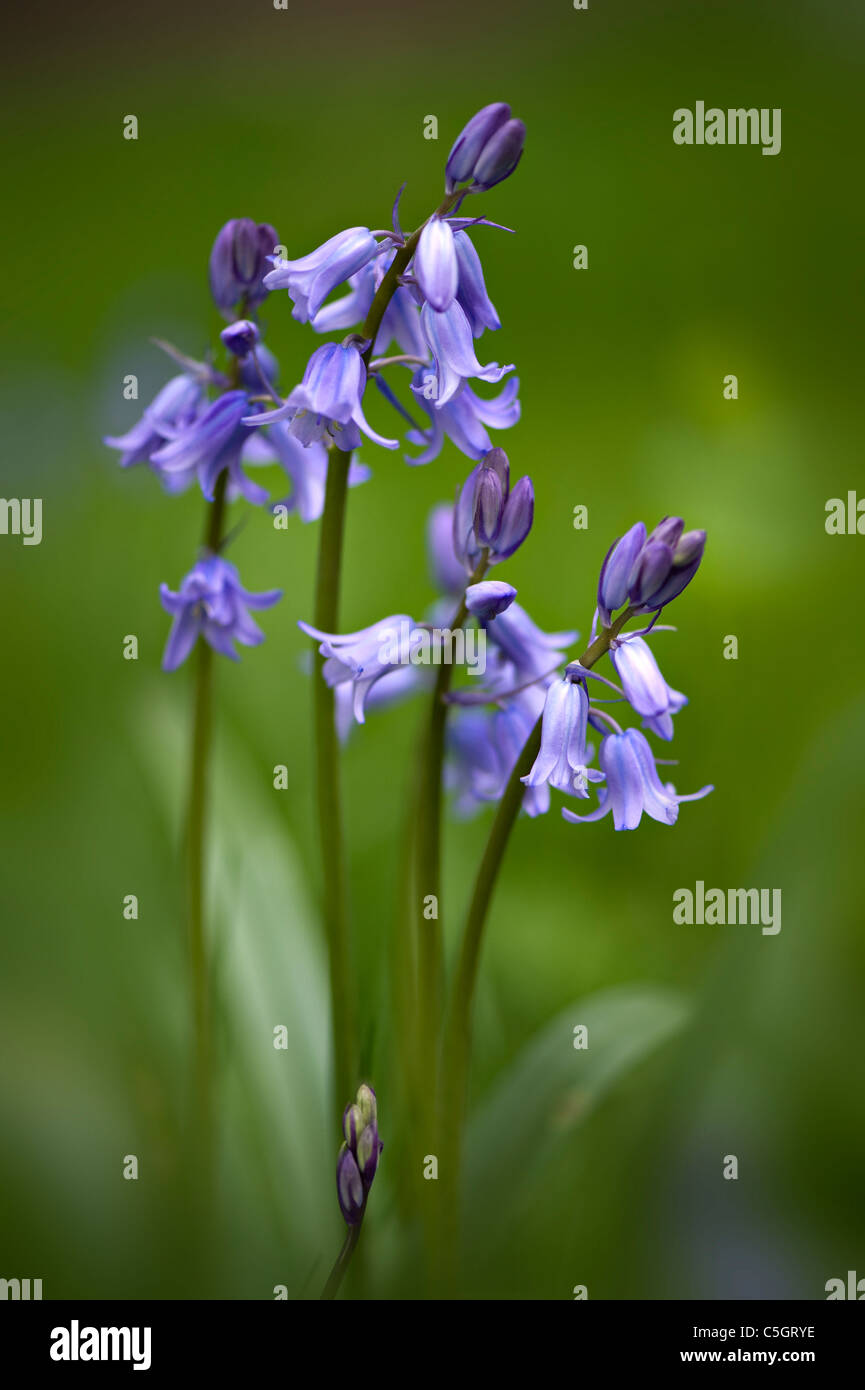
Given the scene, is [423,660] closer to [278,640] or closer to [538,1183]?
[538,1183]

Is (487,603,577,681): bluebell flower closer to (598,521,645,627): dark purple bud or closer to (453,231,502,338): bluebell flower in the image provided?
(598,521,645,627): dark purple bud

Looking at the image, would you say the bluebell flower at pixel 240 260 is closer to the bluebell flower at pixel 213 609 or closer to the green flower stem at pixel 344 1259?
the bluebell flower at pixel 213 609

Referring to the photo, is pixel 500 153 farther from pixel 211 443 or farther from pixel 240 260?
pixel 211 443

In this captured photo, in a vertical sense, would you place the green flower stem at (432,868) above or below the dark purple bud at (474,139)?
below

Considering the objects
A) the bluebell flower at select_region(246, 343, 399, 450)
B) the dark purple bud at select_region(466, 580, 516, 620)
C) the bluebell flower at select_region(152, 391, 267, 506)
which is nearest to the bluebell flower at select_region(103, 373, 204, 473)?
the bluebell flower at select_region(152, 391, 267, 506)

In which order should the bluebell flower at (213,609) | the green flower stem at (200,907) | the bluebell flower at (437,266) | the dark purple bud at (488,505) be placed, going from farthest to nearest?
→ the green flower stem at (200,907) → the bluebell flower at (213,609) → the dark purple bud at (488,505) → the bluebell flower at (437,266)

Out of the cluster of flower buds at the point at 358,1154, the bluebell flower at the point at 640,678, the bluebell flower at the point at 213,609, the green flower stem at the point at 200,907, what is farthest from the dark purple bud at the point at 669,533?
the green flower stem at the point at 200,907

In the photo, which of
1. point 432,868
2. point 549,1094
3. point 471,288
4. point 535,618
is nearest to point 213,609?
point 432,868
